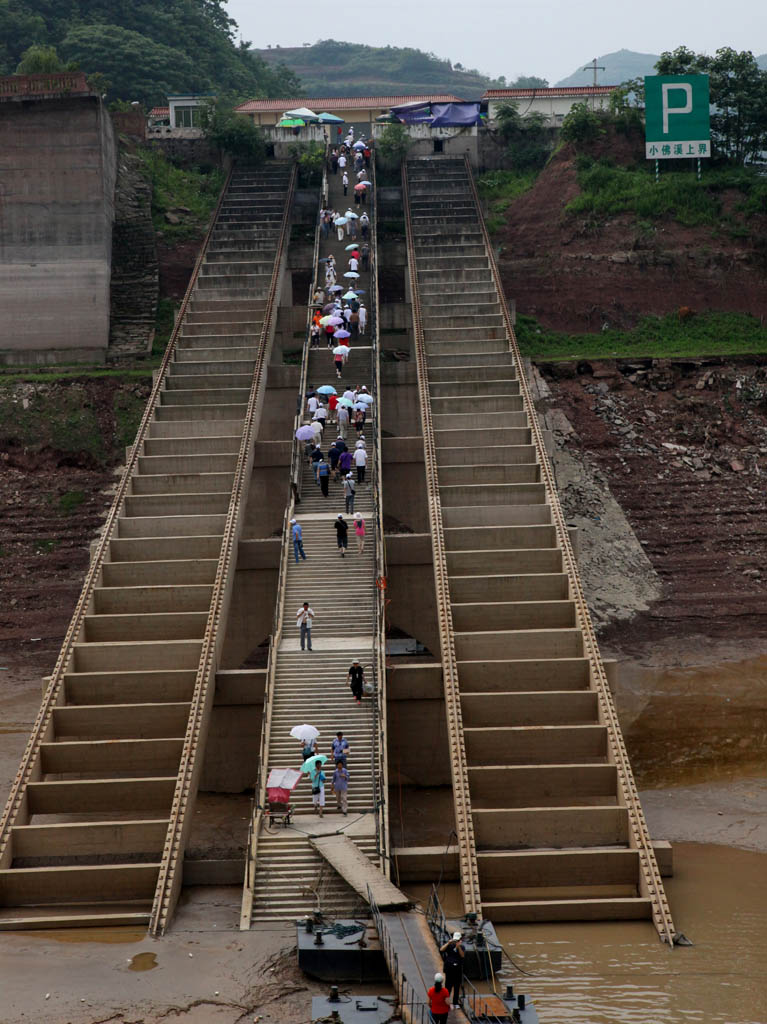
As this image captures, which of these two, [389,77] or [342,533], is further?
[389,77]

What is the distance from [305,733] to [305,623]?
4.76 metres

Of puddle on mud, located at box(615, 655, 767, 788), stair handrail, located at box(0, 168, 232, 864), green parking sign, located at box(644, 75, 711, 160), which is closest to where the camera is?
stair handrail, located at box(0, 168, 232, 864)

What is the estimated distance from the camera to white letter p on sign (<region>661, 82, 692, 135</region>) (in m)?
64.6

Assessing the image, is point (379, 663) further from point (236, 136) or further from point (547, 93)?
point (547, 93)

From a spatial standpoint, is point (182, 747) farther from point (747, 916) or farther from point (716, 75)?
point (716, 75)

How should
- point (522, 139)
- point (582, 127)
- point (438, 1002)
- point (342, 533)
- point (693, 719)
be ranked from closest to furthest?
point (438, 1002) < point (342, 533) < point (693, 719) < point (582, 127) < point (522, 139)

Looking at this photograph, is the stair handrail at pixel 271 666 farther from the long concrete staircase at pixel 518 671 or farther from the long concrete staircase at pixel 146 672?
the long concrete staircase at pixel 518 671

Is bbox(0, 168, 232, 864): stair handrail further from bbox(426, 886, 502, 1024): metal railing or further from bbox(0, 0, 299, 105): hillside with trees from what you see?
bbox(0, 0, 299, 105): hillside with trees

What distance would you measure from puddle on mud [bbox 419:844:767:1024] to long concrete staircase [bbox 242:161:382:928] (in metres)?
2.61

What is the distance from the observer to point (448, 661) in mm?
33062

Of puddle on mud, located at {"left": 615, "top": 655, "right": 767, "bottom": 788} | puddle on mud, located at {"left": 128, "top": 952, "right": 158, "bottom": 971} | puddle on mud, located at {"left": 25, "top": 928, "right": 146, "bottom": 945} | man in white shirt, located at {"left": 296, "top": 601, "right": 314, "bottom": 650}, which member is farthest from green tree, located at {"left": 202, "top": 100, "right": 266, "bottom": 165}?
puddle on mud, located at {"left": 128, "top": 952, "right": 158, "bottom": 971}

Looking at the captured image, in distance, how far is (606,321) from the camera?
2389 inches

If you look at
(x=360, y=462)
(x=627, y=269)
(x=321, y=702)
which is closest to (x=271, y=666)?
(x=321, y=702)

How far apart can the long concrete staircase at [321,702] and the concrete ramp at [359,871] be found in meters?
0.26
